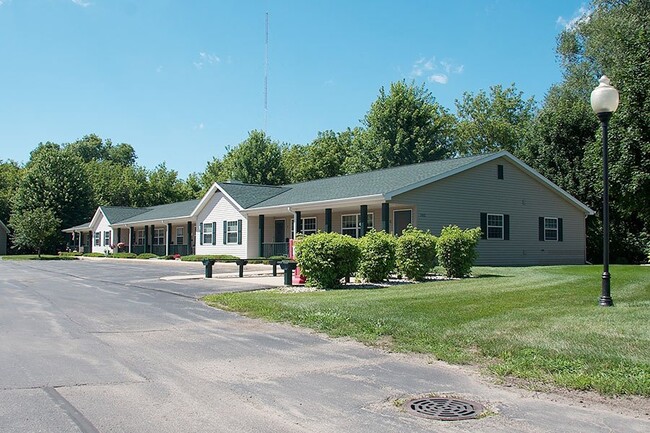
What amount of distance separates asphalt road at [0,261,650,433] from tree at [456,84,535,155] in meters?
49.9

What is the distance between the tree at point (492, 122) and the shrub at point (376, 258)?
4103 cm

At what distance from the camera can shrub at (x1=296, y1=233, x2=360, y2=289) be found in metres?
16.0

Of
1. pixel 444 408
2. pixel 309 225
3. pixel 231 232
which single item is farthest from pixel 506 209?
pixel 444 408

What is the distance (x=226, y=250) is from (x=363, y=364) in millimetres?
28724

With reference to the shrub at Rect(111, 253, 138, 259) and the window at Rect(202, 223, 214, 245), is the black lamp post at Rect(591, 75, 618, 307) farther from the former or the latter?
the shrub at Rect(111, 253, 138, 259)

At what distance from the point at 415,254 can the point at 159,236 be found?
33.3 meters

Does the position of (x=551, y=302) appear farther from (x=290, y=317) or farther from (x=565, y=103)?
(x=565, y=103)

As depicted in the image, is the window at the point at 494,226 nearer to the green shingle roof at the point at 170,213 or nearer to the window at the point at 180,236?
the green shingle roof at the point at 170,213

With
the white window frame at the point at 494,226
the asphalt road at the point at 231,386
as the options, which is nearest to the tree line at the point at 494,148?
the white window frame at the point at 494,226

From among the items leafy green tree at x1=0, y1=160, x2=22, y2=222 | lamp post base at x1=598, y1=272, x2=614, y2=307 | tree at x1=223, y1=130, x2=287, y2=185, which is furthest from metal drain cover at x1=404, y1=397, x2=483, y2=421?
leafy green tree at x1=0, y1=160, x2=22, y2=222

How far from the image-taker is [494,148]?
56562 millimetres

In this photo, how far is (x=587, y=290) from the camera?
13.3 metres

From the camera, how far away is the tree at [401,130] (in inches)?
1887

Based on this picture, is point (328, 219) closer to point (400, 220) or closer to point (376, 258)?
point (400, 220)
